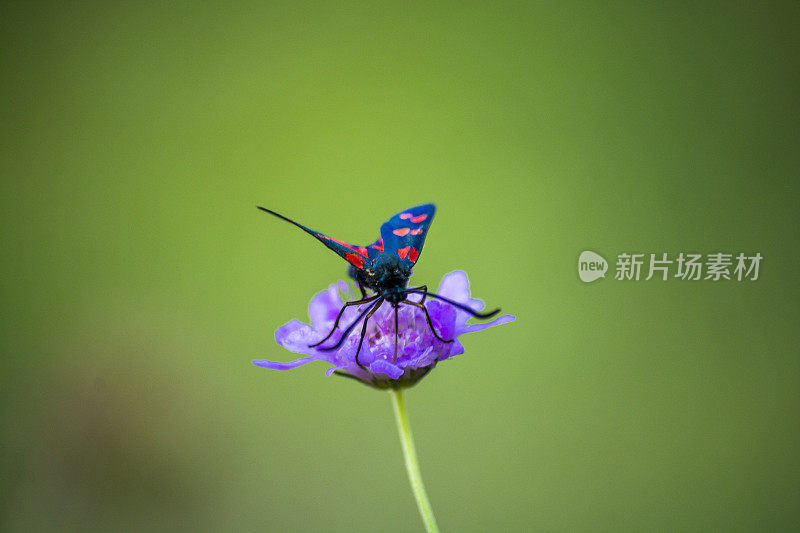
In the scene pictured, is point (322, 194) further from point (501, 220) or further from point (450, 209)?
point (501, 220)

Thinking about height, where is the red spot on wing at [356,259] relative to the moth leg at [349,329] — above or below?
above

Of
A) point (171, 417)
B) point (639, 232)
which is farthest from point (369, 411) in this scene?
point (639, 232)

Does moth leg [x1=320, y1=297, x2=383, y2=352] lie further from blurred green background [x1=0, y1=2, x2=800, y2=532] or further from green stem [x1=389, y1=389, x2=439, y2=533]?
blurred green background [x1=0, y1=2, x2=800, y2=532]

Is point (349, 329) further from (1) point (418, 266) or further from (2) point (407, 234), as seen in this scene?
(1) point (418, 266)

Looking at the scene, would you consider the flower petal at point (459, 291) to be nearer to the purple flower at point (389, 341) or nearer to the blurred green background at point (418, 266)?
the purple flower at point (389, 341)

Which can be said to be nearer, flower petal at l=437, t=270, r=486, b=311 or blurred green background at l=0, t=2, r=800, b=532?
flower petal at l=437, t=270, r=486, b=311

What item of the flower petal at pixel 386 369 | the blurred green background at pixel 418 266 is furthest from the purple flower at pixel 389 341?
the blurred green background at pixel 418 266

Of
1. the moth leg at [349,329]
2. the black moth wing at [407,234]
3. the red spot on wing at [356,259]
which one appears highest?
the black moth wing at [407,234]

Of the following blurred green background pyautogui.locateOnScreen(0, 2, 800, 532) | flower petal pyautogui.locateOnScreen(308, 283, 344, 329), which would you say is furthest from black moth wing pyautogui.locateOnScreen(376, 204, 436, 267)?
blurred green background pyautogui.locateOnScreen(0, 2, 800, 532)
